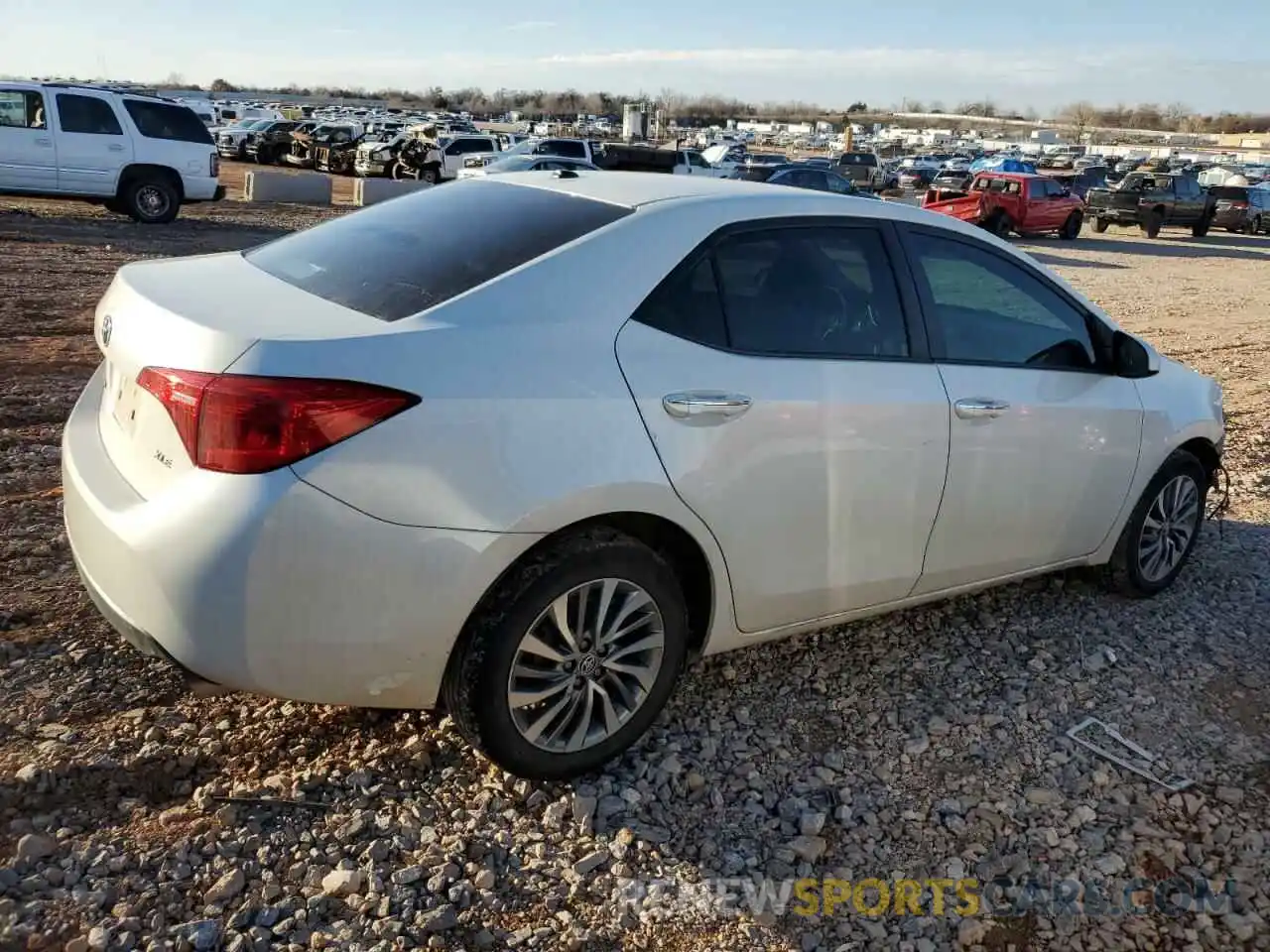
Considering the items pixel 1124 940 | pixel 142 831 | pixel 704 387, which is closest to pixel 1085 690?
pixel 1124 940

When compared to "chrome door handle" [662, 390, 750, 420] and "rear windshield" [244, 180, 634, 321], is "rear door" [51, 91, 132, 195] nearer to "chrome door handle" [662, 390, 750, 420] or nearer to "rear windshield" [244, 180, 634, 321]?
"rear windshield" [244, 180, 634, 321]

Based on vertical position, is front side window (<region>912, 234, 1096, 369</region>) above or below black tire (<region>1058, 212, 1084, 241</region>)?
above

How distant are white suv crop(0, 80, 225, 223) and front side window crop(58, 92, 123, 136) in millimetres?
13

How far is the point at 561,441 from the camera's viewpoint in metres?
2.71

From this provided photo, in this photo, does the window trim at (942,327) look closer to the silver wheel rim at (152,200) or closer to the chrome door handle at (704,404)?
the chrome door handle at (704,404)

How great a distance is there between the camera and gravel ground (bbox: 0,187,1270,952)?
2.61m

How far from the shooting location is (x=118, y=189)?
52.2 feet

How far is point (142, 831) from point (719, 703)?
1788 mm

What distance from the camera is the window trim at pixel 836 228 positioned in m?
3.08

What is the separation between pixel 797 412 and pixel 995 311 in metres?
1.26

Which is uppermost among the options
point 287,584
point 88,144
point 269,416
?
point 88,144

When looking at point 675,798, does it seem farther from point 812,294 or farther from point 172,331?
point 172,331

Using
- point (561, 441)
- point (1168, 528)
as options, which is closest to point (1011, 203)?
point (1168, 528)

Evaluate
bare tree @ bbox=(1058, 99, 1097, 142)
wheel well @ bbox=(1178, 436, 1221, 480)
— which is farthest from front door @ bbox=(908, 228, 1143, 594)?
bare tree @ bbox=(1058, 99, 1097, 142)
